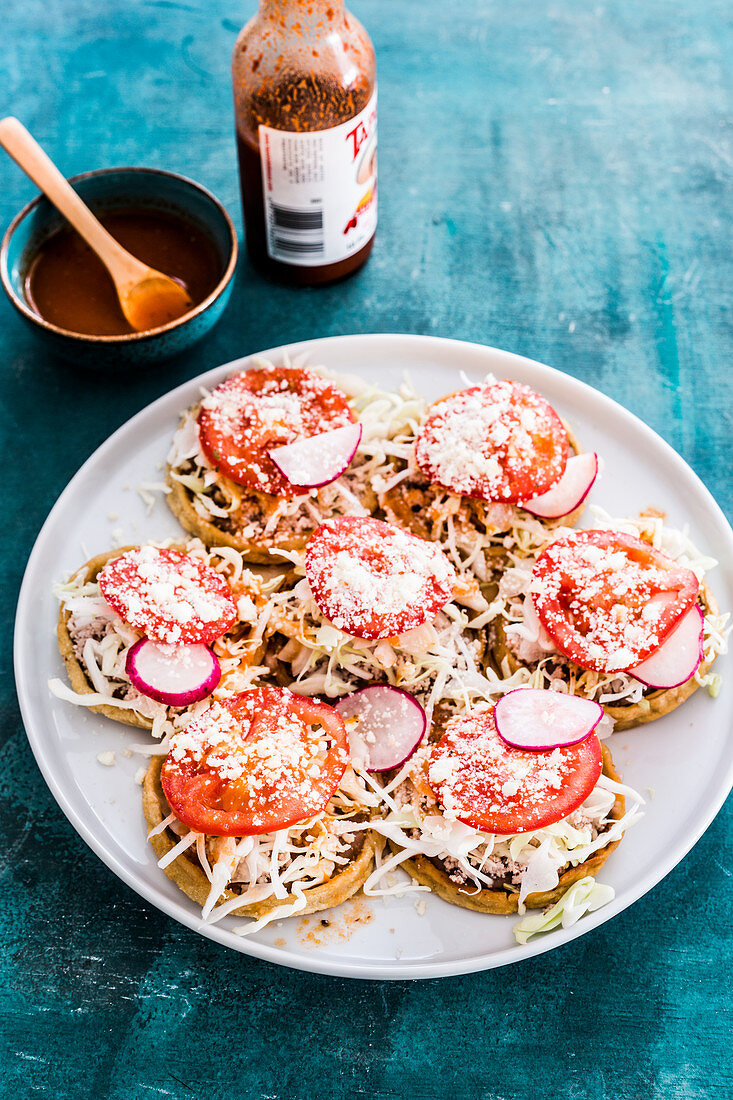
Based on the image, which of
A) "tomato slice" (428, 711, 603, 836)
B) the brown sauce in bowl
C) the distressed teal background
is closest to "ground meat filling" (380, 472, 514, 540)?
"tomato slice" (428, 711, 603, 836)

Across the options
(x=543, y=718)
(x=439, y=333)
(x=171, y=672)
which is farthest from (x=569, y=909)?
(x=439, y=333)

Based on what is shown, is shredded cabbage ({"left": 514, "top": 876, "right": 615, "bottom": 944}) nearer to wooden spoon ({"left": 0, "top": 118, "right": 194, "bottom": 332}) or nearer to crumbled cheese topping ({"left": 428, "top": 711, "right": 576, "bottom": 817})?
crumbled cheese topping ({"left": 428, "top": 711, "right": 576, "bottom": 817})

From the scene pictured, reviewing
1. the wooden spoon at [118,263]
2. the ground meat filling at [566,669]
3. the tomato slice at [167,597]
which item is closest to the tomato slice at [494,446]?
the ground meat filling at [566,669]

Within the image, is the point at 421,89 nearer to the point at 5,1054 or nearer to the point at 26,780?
the point at 26,780

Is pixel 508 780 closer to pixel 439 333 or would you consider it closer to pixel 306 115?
pixel 439 333

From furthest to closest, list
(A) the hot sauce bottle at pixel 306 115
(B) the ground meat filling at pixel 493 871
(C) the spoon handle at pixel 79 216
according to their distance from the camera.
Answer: (C) the spoon handle at pixel 79 216 < (A) the hot sauce bottle at pixel 306 115 < (B) the ground meat filling at pixel 493 871

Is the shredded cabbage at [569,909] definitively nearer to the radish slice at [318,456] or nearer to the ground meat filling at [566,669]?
the ground meat filling at [566,669]
